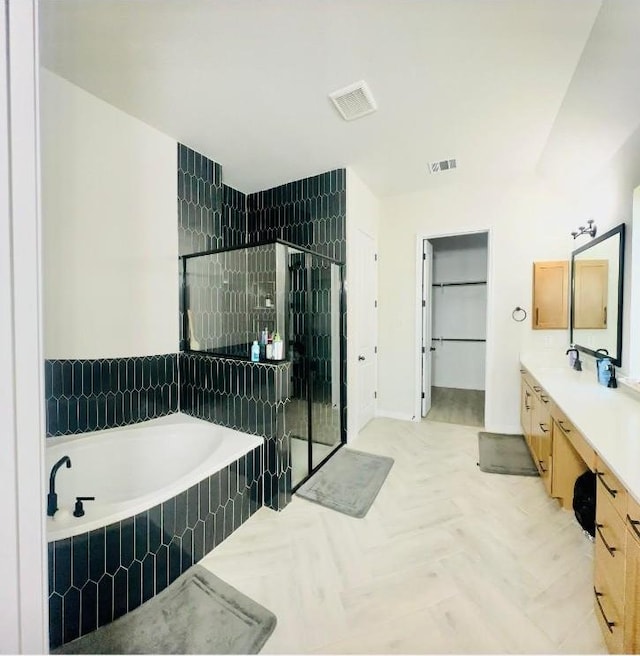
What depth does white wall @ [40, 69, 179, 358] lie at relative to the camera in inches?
73.4

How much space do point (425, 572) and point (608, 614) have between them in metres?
0.70

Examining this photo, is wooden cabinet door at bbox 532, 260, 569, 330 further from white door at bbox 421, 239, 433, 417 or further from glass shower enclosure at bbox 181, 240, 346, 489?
glass shower enclosure at bbox 181, 240, 346, 489

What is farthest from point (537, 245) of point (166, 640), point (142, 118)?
point (166, 640)

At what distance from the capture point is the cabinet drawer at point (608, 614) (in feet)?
3.44

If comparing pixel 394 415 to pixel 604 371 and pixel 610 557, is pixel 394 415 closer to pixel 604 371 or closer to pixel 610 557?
pixel 604 371

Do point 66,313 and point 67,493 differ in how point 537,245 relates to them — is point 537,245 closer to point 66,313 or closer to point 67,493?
point 66,313

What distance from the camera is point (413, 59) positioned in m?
1.68

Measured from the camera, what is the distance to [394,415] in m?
3.75

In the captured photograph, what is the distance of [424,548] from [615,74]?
8.93ft

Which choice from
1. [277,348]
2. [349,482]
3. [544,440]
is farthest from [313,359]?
[544,440]

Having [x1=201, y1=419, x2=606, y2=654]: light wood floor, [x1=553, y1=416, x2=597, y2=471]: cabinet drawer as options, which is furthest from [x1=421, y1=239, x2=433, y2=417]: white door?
[x1=553, y1=416, x2=597, y2=471]: cabinet drawer

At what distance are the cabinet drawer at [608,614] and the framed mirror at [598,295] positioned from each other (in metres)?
1.56

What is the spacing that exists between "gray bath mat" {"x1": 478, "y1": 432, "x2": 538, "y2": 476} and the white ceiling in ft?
8.20

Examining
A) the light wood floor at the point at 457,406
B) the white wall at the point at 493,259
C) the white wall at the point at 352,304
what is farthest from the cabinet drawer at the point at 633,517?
the light wood floor at the point at 457,406
